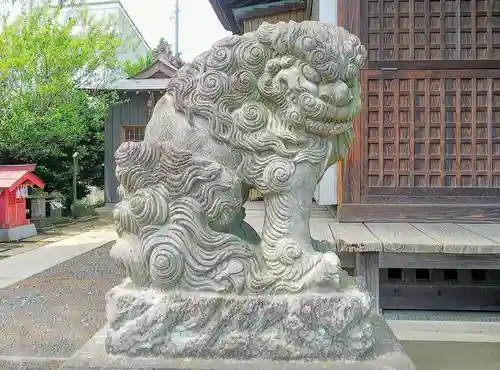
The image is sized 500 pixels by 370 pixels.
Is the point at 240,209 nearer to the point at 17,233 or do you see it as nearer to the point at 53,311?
the point at 53,311

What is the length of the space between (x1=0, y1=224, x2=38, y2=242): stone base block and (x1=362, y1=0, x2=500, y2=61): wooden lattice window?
6.90m

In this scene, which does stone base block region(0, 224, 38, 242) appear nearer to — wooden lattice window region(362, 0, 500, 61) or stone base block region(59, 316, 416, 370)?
wooden lattice window region(362, 0, 500, 61)

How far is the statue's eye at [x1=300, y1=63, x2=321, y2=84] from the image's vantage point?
6.15 feet

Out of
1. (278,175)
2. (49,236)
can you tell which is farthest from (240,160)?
(49,236)

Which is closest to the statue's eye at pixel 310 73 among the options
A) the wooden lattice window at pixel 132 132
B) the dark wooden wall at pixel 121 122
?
the dark wooden wall at pixel 121 122

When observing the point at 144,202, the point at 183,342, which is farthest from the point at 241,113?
the point at 183,342

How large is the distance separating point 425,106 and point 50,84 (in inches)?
318

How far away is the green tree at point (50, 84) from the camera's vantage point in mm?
9789

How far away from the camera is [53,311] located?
15.1 ft

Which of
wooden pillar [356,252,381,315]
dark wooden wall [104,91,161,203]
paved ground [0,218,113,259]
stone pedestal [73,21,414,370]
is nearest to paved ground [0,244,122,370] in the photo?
paved ground [0,218,113,259]

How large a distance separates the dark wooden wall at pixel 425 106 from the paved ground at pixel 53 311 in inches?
95.2

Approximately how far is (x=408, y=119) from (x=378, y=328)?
2.62 metres

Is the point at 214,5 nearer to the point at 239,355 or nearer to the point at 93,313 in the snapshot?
the point at 93,313

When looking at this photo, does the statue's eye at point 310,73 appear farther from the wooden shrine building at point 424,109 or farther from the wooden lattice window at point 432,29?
the wooden lattice window at point 432,29
